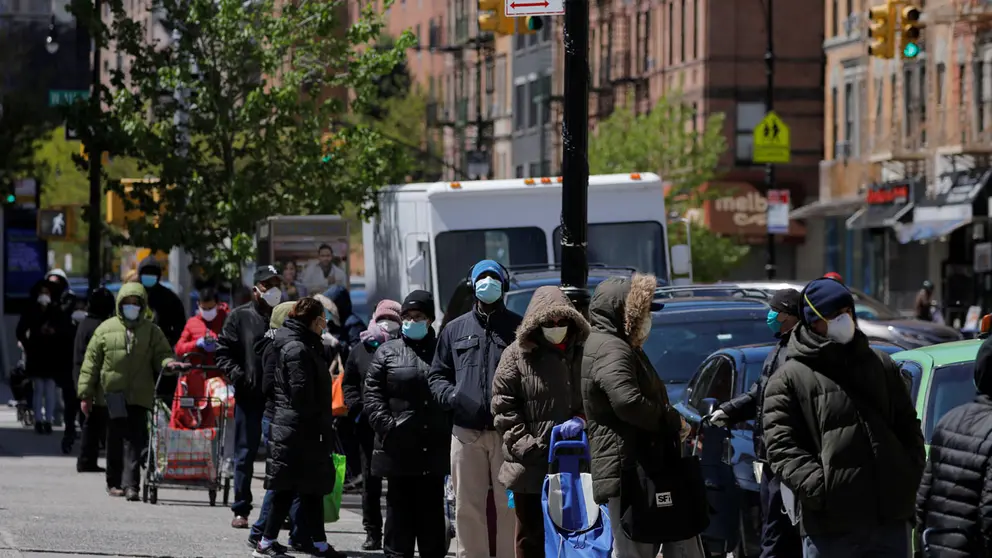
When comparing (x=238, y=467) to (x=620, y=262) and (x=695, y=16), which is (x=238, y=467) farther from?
(x=695, y=16)

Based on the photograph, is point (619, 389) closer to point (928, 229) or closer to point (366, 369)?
point (366, 369)

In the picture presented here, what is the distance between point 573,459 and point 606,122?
51.5 meters

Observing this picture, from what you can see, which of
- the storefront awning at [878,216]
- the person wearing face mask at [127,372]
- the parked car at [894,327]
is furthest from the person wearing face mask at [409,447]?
the storefront awning at [878,216]

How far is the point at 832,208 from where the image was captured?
56.0m

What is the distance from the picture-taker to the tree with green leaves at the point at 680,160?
5581cm

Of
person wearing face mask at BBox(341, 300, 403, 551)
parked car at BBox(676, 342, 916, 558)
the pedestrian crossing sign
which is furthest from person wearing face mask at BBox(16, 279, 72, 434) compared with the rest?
the pedestrian crossing sign

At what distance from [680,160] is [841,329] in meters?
49.5

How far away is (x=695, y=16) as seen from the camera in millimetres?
63500

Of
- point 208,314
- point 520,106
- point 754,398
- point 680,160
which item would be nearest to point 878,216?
point 680,160

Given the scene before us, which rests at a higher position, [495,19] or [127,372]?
[495,19]

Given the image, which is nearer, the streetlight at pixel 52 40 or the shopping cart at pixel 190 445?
the shopping cart at pixel 190 445

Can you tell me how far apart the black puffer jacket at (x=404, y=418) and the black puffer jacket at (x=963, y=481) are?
14.0ft

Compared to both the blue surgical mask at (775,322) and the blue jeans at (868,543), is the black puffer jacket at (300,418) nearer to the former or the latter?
the blue surgical mask at (775,322)

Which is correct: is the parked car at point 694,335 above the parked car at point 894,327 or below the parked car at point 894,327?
above
